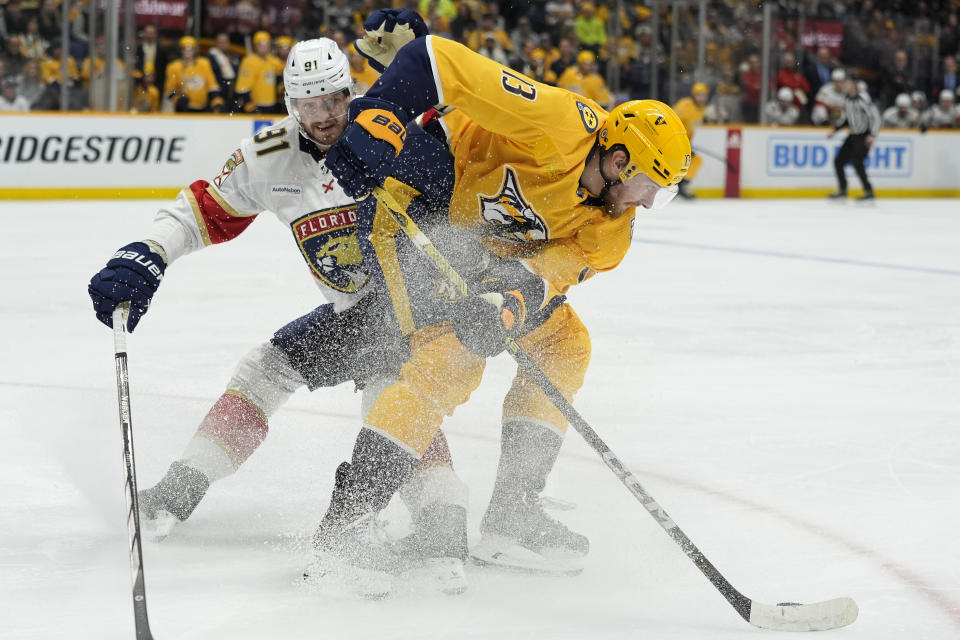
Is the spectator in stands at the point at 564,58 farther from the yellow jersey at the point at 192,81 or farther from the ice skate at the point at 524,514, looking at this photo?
the ice skate at the point at 524,514

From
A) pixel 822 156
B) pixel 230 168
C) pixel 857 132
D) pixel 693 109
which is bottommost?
pixel 822 156

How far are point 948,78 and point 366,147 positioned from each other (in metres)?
13.5

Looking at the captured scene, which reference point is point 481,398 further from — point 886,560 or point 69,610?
point 69,610

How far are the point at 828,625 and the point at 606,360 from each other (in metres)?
2.36

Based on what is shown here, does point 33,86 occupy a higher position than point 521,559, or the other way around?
point 521,559

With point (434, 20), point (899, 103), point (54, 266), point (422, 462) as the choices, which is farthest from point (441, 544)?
point (899, 103)

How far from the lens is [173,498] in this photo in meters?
2.70

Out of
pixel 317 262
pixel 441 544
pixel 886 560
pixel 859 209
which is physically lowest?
pixel 859 209

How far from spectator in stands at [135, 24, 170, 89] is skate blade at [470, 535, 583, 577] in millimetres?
9007

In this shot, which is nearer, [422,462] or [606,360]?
[422,462]

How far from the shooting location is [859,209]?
1227 centimetres

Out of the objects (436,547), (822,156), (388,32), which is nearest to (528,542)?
(436,547)

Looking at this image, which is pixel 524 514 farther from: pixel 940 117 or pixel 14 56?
pixel 940 117

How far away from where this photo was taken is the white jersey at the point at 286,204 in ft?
8.98
